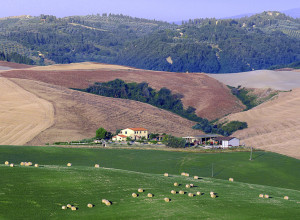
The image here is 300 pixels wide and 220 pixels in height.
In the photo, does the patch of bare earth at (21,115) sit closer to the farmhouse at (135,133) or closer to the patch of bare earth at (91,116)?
the patch of bare earth at (91,116)

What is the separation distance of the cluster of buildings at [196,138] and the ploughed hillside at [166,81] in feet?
114

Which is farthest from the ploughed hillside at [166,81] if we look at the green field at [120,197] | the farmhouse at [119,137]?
the green field at [120,197]

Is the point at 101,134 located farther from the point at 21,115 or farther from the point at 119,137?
the point at 21,115

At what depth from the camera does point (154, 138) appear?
84500 millimetres

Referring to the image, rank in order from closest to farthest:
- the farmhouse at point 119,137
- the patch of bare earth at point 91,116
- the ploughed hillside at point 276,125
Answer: the ploughed hillside at point 276,125, the farmhouse at point 119,137, the patch of bare earth at point 91,116

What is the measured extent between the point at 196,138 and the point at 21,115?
26.5 metres

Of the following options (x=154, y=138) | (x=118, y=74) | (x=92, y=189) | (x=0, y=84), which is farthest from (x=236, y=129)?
(x=92, y=189)

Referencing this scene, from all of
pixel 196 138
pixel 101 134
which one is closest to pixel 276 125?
pixel 196 138

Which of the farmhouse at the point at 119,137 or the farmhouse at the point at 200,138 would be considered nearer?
the farmhouse at the point at 119,137

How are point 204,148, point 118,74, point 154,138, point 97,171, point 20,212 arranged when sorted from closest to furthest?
point 20,212
point 97,171
point 204,148
point 154,138
point 118,74

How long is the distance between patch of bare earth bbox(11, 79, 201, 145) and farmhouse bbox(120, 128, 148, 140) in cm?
497

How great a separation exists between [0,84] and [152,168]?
64.6 metres

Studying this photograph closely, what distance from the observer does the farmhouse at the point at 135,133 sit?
83.8m

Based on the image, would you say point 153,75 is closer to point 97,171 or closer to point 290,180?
point 290,180
